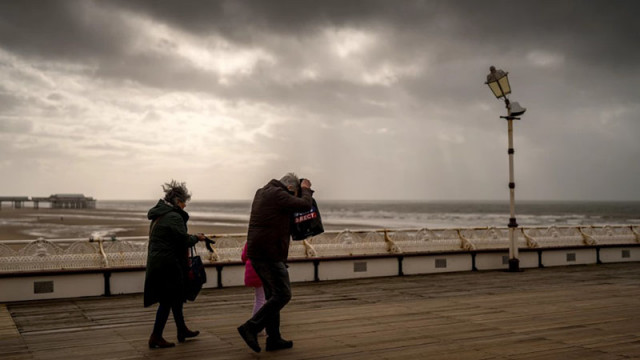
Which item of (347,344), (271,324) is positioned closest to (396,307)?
(347,344)

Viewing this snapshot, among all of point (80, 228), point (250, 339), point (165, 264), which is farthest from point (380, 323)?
point (80, 228)

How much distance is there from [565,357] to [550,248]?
9.94 m

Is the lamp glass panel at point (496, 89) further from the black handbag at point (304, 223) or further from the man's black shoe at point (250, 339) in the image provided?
the man's black shoe at point (250, 339)

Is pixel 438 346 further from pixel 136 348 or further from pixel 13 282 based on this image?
pixel 13 282

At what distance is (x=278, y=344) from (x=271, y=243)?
44.2 inches

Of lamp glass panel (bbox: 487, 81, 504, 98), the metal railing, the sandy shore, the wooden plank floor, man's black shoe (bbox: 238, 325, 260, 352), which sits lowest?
the sandy shore

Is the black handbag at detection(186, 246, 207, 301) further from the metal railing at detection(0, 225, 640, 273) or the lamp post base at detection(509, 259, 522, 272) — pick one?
the lamp post base at detection(509, 259, 522, 272)

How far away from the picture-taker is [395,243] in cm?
1337

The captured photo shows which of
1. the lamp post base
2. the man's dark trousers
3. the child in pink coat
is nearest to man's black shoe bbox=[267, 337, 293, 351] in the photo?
the man's dark trousers

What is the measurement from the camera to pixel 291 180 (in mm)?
6254

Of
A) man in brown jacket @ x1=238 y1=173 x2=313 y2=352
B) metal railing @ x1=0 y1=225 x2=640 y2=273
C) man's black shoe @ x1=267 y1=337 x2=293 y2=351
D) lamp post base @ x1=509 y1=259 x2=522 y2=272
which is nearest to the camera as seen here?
man in brown jacket @ x1=238 y1=173 x2=313 y2=352

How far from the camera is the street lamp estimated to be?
13.8 metres

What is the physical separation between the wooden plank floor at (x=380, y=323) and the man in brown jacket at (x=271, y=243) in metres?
0.40

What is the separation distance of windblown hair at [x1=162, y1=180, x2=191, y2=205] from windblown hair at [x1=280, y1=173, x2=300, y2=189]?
1.19m
